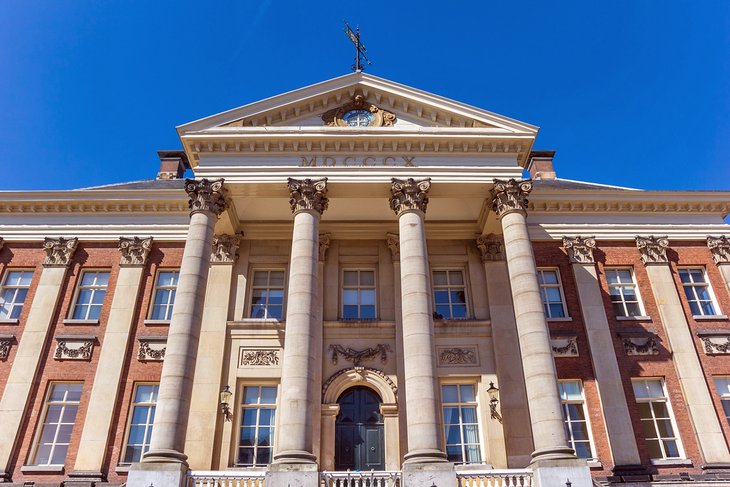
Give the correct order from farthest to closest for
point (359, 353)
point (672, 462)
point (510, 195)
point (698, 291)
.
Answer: point (698, 291) → point (359, 353) → point (510, 195) → point (672, 462)

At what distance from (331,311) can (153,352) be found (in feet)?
20.0

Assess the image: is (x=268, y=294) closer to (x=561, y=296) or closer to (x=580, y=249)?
(x=561, y=296)

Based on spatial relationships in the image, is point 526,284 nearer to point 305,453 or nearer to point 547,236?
point 547,236

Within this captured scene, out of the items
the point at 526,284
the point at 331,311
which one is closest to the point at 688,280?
the point at 526,284

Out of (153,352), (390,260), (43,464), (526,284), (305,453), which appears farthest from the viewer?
(390,260)

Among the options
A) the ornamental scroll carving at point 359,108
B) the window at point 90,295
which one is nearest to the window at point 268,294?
the window at point 90,295

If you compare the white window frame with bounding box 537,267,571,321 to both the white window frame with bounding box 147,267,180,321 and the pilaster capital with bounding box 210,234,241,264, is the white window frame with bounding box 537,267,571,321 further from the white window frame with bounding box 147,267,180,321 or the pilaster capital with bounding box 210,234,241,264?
the white window frame with bounding box 147,267,180,321

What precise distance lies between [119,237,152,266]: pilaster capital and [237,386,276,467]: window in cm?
619

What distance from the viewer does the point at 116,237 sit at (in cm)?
2064

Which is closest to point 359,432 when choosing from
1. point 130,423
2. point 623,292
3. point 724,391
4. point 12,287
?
point 130,423

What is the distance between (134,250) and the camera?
66.5ft

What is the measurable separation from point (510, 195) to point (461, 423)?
7460mm

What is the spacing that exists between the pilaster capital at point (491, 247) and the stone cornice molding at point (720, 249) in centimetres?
802

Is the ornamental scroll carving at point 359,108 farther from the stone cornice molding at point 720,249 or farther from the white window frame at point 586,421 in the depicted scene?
the stone cornice molding at point 720,249
